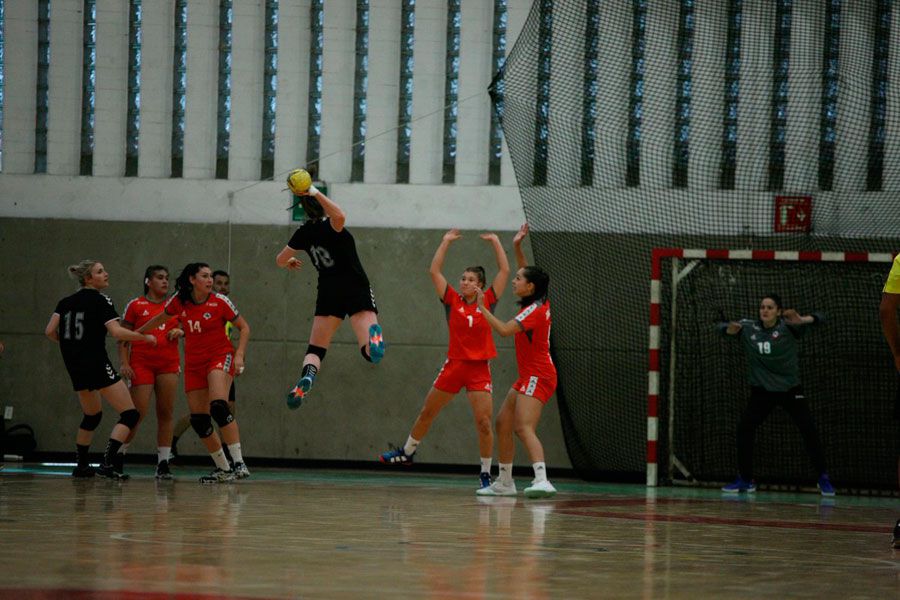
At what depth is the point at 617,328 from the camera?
1389cm

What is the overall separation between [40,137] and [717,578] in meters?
12.3

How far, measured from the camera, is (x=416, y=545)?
615 centimetres

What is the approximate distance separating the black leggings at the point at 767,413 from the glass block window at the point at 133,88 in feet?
25.9

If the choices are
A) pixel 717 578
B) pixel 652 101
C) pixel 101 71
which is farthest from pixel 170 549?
pixel 101 71

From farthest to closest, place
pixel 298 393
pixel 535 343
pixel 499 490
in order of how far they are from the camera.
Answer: pixel 499 490, pixel 535 343, pixel 298 393

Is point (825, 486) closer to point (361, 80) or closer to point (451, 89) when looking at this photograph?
point (451, 89)

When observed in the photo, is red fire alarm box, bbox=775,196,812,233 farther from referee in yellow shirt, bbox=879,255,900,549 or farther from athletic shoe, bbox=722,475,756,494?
referee in yellow shirt, bbox=879,255,900,549

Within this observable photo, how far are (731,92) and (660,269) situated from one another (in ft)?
7.42

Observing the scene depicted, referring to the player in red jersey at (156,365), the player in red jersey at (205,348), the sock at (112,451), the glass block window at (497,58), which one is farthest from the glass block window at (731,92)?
the sock at (112,451)

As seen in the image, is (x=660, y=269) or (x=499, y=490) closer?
(x=499, y=490)

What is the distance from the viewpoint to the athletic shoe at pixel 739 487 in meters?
12.2

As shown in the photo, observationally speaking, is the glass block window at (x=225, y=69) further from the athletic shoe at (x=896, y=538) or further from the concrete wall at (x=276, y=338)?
the athletic shoe at (x=896, y=538)

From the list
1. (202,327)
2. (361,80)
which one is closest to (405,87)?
(361,80)

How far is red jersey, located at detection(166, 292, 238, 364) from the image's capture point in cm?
1109
